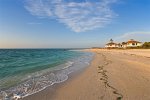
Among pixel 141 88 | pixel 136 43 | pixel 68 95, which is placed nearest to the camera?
pixel 68 95

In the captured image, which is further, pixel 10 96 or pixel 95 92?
pixel 95 92

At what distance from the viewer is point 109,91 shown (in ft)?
22.8

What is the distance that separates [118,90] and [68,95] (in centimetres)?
228

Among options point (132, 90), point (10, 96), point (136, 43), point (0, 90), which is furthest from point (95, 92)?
point (136, 43)

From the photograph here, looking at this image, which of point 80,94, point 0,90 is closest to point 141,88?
point 80,94

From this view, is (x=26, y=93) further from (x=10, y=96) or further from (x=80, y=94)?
(x=80, y=94)

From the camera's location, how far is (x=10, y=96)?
6359 mm

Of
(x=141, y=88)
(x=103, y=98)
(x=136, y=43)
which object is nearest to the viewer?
(x=103, y=98)

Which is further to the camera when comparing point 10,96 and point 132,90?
point 132,90

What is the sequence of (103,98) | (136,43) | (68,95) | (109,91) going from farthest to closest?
(136,43)
(109,91)
(68,95)
(103,98)

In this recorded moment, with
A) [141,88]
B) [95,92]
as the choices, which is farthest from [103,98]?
[141,88]

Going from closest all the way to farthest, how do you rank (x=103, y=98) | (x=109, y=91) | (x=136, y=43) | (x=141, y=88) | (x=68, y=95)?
(x=103, y=98) < (x=68, y=95) < (x=109, y=91) < (x=141, y=88) < (x=136, y=43)

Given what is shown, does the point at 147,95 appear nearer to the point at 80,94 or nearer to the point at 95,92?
the point at 95,92

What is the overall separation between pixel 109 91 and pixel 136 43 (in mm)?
78429
